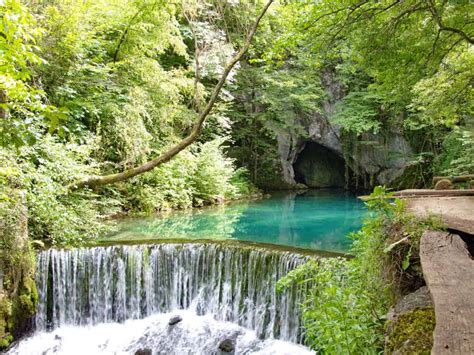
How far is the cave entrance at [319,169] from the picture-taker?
24.2 meters

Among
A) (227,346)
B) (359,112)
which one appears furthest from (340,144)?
(227,346)

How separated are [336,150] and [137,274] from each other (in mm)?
16622

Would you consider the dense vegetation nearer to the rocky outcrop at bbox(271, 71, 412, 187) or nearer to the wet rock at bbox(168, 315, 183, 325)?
the rocky outcrop at bbox(271, 71, 412, 187)

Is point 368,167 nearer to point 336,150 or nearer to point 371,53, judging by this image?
point 336,150

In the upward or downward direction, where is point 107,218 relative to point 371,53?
downward

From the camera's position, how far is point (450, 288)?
1706mm

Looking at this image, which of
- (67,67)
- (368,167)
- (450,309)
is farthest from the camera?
(368,167)

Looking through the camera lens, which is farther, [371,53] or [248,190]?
[248,190]

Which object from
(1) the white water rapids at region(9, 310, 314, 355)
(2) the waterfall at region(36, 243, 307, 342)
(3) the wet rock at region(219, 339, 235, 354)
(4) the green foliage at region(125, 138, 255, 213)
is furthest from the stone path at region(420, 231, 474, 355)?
(4) the green foliage at region(125, 138, 255, 213)

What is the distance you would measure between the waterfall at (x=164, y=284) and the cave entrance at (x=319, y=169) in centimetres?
1785

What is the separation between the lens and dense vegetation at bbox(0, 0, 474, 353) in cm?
308

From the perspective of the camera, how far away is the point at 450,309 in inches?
57.7

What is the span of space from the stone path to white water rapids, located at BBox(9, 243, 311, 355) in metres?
3.61

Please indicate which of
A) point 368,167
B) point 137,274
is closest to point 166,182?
point 137,274
